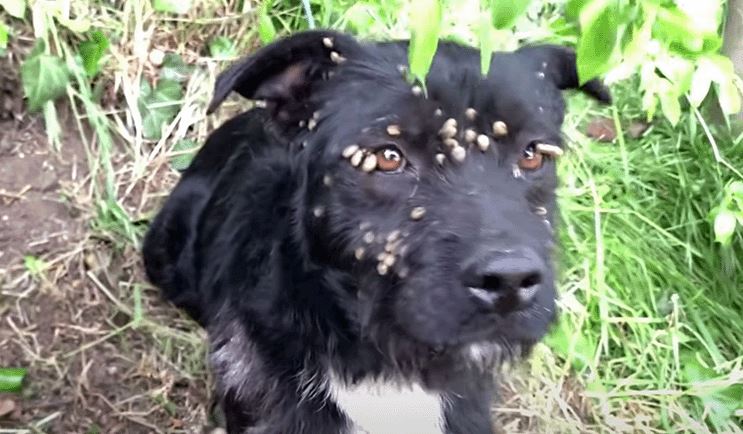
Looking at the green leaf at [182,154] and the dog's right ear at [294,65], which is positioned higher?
the dog's right ear at [294,65]

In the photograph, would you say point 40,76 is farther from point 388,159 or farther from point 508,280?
point 508,280

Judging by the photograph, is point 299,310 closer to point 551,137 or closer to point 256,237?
point 256,237

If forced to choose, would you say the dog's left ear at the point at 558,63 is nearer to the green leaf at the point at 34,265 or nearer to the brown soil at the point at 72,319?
the brown soil at the point at 72,319

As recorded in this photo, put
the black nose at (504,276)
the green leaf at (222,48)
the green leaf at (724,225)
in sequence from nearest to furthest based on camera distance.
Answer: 1. the black nose at (504,276)
2. the green leaf at (724,225)
3. the green leaf at (222,48)

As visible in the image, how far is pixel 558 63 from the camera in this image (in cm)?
254

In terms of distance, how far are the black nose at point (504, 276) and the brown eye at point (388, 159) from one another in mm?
316

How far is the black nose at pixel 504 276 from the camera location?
6.48ft

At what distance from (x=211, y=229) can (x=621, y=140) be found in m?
1.72

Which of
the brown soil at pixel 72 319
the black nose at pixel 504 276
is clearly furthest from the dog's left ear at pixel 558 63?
the brown soil at pixel 72 319

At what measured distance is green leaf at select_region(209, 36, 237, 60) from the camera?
3.83 meters

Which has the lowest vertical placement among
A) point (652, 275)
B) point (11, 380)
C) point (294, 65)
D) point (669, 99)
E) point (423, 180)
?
point (652, 275)

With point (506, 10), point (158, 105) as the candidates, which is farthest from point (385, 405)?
point (158, 105)

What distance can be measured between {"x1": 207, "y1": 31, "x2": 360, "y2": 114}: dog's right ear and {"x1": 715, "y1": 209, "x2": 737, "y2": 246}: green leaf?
1533 mm

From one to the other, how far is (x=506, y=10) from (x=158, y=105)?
2.59 m
